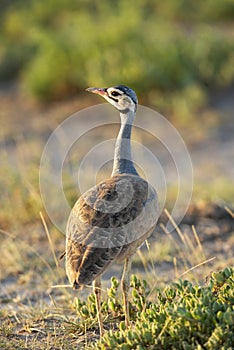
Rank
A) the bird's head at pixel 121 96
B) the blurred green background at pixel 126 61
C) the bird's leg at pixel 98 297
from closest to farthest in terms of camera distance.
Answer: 1. the bird's leg at pixel 98 297
2. the bird's head at pixel 121 96
3. the blurred green background at pixel 126 61

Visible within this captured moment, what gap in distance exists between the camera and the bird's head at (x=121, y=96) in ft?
13.6

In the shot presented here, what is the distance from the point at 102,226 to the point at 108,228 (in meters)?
0.03

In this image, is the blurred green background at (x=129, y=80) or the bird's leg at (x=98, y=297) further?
the blurred green background at (x=129, y=80)

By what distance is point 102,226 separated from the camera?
12.1ft

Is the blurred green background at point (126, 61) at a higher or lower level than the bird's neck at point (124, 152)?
lower

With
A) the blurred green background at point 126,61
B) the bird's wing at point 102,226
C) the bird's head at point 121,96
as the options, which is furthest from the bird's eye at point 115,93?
the blurred green background at point 126,61

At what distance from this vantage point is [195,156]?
9594 millimetres

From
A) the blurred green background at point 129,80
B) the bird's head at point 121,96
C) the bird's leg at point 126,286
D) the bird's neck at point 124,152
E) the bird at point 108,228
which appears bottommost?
the blurred green background at point 129,80

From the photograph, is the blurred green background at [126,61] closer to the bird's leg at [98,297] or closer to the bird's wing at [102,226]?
the bird's wing at [102,226]

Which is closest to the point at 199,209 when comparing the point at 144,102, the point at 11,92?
the point at 144,102

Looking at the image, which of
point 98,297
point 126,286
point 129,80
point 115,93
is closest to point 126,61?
point 129,80

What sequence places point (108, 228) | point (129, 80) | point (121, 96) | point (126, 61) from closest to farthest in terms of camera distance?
point (108, 228) → point (121, 96) → point (129, 80) → point (126, 61)

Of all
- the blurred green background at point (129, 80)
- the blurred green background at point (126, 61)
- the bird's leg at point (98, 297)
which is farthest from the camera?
the blurred green background at point (126, 61)

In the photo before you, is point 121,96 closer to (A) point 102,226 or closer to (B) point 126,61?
(A) point 102,226
